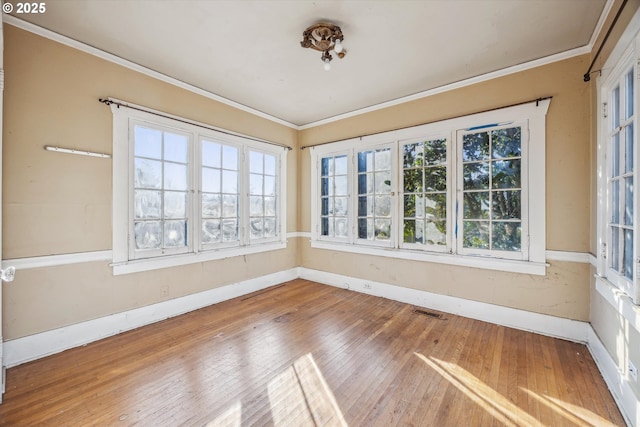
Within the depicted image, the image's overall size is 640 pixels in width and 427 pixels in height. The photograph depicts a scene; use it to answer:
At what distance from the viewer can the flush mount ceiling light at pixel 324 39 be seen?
2257 millimetres

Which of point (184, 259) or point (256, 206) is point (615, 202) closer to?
point (256, 206)

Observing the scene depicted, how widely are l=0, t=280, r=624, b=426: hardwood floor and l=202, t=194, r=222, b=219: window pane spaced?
4.40 ft

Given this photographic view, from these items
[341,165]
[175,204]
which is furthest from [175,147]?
[341,165]

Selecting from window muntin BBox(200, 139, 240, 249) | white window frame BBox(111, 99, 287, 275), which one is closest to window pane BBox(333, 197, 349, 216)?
white window frame BBox(111, 99, 287, 275)

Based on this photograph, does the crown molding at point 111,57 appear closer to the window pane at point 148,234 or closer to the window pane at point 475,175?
the window pane at point 148,234

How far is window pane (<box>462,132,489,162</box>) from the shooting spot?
3113 millimetres

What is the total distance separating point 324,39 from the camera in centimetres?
235

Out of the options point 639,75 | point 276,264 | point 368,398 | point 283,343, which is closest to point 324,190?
point 276,264

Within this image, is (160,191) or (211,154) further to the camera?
(211,154)

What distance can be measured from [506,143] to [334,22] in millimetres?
2212

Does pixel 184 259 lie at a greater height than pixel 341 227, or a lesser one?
lesser

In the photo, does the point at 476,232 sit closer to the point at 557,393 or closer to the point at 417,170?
the point at 417,170

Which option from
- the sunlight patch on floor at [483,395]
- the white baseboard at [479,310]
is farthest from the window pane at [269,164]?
the sunlight patch on floor at [483,395]

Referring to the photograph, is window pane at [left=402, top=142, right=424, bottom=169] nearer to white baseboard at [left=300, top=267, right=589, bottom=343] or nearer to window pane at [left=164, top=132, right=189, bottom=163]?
white baseboard at [left=300, top=267, right=589, bottom=343]
